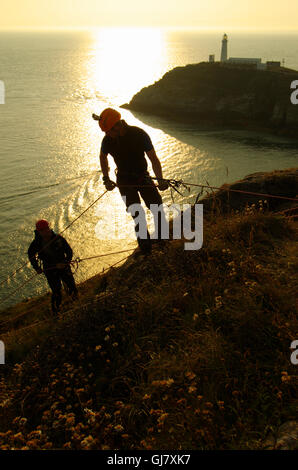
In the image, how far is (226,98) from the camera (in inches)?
2464

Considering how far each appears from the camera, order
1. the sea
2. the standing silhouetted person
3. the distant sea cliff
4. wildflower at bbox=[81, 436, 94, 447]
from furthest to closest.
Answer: the distant sea cliff
the sea
the standing silhouetted person
wildflower at bbox=[81, 436, 94, 447]

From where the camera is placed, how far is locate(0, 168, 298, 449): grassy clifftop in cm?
320

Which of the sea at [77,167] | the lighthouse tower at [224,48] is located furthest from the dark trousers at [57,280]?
the lighthouse tower at [224,48]

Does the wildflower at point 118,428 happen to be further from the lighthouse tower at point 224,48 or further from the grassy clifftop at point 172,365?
the lighthouse tower at point 224,48

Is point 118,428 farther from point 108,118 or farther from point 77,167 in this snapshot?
point 77,167

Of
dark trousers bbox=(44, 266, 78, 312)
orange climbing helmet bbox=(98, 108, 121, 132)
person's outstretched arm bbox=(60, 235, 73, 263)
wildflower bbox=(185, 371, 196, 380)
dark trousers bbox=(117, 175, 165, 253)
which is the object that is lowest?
dark trousers bbox=(44, 266, 78, 312)

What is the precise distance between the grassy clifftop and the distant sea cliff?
54.6 metres

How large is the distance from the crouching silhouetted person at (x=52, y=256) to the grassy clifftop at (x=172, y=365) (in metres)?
1.73

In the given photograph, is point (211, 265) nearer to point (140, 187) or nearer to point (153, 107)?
point (140, 187)

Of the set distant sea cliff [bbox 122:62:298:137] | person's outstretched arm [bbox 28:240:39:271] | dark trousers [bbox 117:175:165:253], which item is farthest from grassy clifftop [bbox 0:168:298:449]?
distant sea cliff [bbox 122:62:298:137]

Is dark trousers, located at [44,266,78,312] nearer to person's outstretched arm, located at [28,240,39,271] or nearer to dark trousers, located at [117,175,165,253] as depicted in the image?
person's outstretched arm, located at [28,240,39,271]

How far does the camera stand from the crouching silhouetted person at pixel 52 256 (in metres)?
6.89
